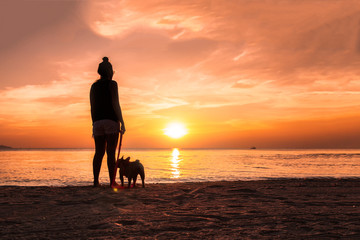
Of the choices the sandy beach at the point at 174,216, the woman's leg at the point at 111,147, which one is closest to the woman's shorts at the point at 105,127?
the woman's leg at the point at 111,147

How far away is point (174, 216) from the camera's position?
3.87 m

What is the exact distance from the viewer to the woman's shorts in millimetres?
6441

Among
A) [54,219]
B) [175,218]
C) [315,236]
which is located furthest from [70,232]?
[315,236]

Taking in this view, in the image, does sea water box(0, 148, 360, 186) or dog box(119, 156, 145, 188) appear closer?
dog box(119, 156, 145, 188)

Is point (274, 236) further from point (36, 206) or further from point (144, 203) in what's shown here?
point (36, 206)

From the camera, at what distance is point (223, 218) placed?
3.80m

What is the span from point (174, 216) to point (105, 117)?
3.39 meters

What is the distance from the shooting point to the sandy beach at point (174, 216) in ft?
10.1

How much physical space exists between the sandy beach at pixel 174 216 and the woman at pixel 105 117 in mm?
1096

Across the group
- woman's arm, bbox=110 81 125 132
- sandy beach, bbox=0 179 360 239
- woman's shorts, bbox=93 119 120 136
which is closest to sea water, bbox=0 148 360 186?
woman's shorts, bbox=93 119 120 136

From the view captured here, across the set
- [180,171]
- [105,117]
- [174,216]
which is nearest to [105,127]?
[105,117]

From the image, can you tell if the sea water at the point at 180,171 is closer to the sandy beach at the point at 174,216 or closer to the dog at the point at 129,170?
the dog at the point at 129,170

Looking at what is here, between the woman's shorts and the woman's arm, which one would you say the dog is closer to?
the woman's shorts

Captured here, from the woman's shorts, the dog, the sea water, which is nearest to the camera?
the woman's shorts
